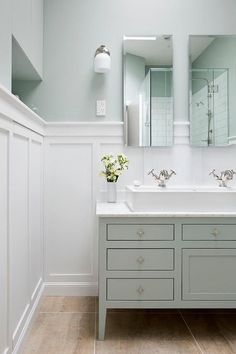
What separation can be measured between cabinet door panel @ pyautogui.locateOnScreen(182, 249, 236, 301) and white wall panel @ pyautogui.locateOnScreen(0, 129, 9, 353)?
0.97 m

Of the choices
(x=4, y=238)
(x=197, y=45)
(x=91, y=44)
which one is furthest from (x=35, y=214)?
(x=197, y=45)

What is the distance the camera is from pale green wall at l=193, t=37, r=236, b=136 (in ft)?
8.41

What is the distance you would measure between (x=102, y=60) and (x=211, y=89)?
837 mm

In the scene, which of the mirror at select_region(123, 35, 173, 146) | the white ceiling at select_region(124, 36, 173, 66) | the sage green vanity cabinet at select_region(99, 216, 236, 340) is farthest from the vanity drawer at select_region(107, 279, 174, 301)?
the white ceiling at select_region(124, 36, 173, 66)

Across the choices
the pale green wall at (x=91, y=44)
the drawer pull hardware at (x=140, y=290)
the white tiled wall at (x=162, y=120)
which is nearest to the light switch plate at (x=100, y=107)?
the pale green wall at (x=91, y=44)

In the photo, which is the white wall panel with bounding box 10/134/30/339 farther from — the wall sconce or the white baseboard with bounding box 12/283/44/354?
the wall sconce

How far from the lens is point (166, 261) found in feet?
6.34

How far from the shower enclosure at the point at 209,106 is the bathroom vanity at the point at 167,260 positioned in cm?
84

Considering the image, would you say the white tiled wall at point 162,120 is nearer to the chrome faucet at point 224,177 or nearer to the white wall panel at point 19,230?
the chrome faucet at point 224,177

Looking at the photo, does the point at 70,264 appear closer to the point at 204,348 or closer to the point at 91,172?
the point at 91,172

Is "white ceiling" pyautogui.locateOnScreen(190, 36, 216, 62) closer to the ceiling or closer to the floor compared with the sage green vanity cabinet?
closer to the ceiling

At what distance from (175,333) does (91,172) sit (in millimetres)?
1241

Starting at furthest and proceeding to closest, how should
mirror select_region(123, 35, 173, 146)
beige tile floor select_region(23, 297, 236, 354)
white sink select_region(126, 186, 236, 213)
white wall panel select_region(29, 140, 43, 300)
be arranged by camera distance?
mirror select_region(123, 35, 173, 146) → white wall panel select_region(29, 140, 43, 300) → white sink select_region(126, 186, 236, 213) → beige tile floor select_region(23, 297, 236, 354)

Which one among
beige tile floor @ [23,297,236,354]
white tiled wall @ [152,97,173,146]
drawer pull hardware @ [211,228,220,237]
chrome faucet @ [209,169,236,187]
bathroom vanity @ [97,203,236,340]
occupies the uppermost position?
white tiled wall @ [152,97,173,146]
